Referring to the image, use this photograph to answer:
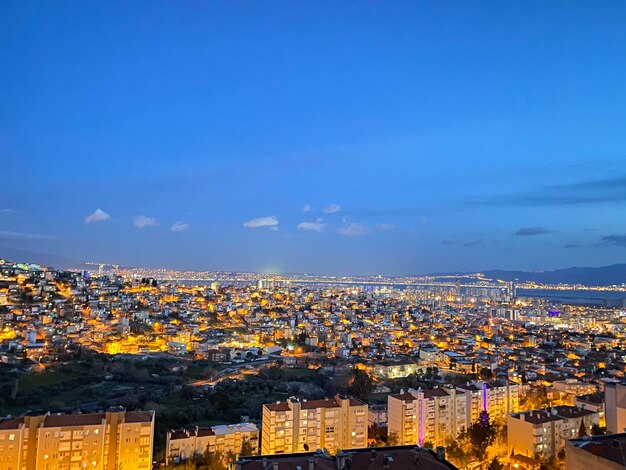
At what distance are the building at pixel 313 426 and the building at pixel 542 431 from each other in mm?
3345

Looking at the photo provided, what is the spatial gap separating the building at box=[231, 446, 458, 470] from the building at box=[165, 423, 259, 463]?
153 inches

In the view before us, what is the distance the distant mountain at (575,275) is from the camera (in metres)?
98.9

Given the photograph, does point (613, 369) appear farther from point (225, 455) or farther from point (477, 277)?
point (477, 277)

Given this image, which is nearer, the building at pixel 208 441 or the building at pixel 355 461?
the building at pixel 355 461

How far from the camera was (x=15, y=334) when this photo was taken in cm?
2181

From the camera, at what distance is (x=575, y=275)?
105938 mm

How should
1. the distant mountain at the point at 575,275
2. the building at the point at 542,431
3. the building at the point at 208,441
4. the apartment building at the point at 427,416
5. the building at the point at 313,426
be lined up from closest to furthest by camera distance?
the building at the point at 208,441, the building at the point at 313,426, the building at the point at 542,431, the apartment building at the point at 427,416, the distant mountain at the point at 575,275

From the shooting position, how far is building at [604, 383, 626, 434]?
9.59 metres

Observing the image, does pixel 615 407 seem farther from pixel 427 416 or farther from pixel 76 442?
pixel 76 442

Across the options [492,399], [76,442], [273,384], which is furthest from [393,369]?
[76,442]

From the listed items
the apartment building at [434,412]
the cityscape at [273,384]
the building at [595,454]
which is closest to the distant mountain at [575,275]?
the cityscape at [273,384]

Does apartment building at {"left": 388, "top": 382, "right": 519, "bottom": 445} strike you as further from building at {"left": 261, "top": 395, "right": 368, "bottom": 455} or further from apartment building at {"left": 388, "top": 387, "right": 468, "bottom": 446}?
building at {"left": 261, "top": 395, "right": 368, "bottom": 455}

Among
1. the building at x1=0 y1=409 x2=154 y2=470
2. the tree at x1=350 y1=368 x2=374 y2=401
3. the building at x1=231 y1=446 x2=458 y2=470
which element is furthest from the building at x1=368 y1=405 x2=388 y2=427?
the building at x1=231 y1=446 x2=458 y2=470

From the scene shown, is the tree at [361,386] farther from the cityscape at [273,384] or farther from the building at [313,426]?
the building at [313,426]
